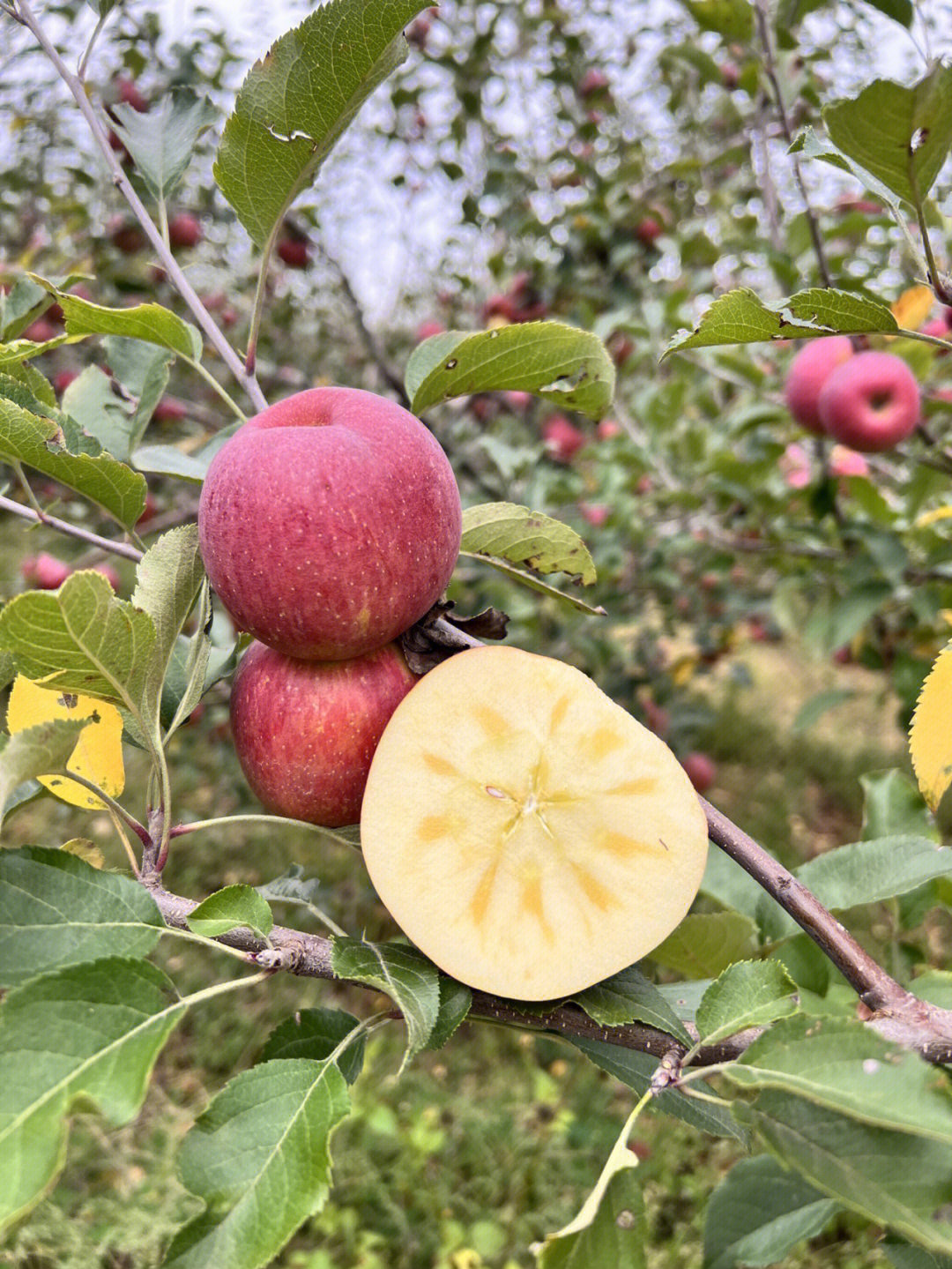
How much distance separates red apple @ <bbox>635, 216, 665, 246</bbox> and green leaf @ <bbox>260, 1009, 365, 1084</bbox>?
2.30 metres

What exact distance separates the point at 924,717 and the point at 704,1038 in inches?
10.4

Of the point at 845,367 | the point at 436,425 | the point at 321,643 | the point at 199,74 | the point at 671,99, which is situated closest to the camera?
the point at 321,643

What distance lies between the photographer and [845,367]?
4.96ft

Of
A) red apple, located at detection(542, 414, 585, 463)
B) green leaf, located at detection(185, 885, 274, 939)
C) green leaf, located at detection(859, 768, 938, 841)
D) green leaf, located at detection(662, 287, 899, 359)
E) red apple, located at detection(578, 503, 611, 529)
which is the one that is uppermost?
green leaf, located at detection(662, 287, 899, 359)

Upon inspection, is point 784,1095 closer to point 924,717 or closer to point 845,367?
point 924,717

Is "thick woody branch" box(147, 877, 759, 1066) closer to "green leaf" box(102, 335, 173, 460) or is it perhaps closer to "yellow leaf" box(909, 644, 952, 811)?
"yellow leaf" box(909, 644, 952, 811)

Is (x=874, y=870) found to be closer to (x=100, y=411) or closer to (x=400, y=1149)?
(x=100, y=411)

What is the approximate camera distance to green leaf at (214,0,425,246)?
53cm

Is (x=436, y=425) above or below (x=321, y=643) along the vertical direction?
below

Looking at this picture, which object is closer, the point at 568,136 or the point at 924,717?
the point at 924,717

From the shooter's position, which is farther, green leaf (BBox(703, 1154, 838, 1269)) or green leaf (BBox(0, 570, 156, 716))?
green leaf (BBox(703, 1154, 838, 1269))

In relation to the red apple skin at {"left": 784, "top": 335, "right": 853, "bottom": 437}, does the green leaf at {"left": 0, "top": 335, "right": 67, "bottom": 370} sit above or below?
above

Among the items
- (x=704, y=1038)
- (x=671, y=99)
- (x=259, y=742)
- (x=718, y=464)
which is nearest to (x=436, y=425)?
(x=718, y=464)

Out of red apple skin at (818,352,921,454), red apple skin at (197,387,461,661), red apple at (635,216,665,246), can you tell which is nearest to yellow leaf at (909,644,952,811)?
red apple skin at (197,387,461,661)
